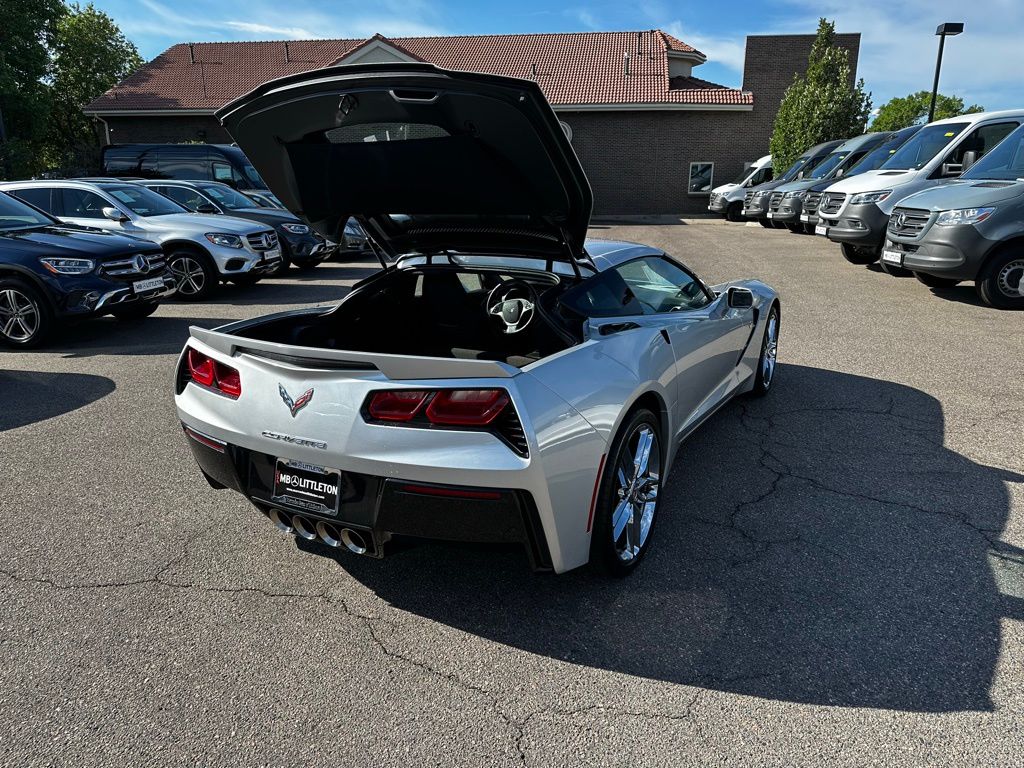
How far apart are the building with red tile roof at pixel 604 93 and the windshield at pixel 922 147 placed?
60.4 ft

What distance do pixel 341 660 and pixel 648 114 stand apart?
101 ft

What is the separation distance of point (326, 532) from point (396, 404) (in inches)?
24.4

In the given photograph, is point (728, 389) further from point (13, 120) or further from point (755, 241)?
point (13, 120)

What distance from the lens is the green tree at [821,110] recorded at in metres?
26.4

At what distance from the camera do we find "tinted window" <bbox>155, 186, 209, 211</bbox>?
516 inches

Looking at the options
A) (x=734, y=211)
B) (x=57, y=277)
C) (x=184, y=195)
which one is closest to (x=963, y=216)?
(x=57, y=277)

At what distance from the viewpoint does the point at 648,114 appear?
3038 cm

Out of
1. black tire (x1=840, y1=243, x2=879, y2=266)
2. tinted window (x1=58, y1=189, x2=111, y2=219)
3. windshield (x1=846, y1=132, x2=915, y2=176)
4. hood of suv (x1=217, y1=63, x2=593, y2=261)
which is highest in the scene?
windshield (x1=846, y1=132, x2=915, y2=176)

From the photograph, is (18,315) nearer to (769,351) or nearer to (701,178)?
(769,351)

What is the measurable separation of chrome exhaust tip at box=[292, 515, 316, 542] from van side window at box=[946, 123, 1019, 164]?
11541mm

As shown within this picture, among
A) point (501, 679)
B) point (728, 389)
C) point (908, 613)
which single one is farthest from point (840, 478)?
point (501, 679)

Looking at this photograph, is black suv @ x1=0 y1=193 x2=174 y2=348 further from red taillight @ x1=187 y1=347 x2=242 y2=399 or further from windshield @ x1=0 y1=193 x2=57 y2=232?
red taillight @ x1=187 y1=347 x2=242 y2=399

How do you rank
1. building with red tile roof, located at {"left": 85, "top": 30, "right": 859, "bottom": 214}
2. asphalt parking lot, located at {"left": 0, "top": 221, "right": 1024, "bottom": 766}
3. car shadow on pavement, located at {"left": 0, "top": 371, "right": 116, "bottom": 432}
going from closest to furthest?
asphalt parking lot, located at {"left": 0, "top": 221, "right": 1024, "bottom": 766} < car shadow on pavement, located at {"left": 0, "top": 371, "right": 116, "bottom": 432} < building with red tile roof, located at {"left": 85, "top": 30, "right": 859, "bottom": 214}

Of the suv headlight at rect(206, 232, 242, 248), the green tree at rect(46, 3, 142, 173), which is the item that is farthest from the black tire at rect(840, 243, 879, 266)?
the green tree at rect(46, 3, 142, 173)
